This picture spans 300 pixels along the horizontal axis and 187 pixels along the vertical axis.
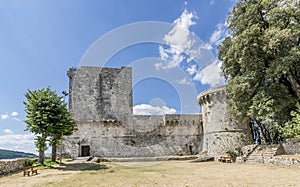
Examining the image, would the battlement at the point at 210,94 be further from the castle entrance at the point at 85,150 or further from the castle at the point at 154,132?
the castle entrance at the point at 85,150

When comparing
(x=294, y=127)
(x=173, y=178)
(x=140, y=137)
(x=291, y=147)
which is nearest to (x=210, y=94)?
(x=140, y=137)

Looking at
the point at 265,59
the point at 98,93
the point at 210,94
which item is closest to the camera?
the point at 265,59

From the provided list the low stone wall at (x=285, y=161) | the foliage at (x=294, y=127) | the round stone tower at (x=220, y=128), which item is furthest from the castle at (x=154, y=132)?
the foliage at (x=294, y=127)

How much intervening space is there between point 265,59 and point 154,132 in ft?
43.1

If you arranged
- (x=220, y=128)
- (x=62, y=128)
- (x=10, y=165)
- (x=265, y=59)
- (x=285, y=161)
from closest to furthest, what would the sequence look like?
(x=285, y=161) < (x=10, y=165) < (x=265, y=59) < (x=62, y=128) < (x=220, y=128)

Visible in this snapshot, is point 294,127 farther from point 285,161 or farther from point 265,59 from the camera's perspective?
point 265,59

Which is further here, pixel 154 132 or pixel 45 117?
pixel 154 132

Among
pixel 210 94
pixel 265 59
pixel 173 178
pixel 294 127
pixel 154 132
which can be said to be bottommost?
A: pixel 173 178

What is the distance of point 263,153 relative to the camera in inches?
523

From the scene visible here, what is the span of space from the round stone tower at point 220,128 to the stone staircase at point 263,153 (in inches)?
170

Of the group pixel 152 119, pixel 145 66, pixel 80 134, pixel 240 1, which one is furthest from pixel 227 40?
pixel 80 134

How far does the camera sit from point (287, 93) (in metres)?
13.8

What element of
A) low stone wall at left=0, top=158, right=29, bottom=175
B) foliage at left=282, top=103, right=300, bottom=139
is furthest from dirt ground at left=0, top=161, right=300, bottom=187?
foliage at left=282, top=103, right=300, bottom=139

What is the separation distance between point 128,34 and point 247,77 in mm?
11451
